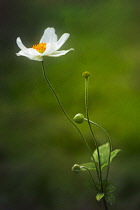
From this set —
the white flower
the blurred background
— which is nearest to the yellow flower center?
the white flower

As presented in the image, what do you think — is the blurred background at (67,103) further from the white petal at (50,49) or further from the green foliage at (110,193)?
the white petal at (50,49)

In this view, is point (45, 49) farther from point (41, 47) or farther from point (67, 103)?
point (67, 103)

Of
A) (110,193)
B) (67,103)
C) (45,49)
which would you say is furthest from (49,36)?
(67,103)

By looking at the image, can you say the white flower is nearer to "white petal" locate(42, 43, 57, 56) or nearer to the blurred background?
"white petal" locate(42, 43, 57, 56)

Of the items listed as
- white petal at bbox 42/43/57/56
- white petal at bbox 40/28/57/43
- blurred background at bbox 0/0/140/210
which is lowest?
blurred background at bbox 0/0/140/210

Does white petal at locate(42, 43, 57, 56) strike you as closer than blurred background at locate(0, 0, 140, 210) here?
Yes

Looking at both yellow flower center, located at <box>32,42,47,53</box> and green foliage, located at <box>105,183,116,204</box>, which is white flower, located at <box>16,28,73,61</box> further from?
green foliage, located at <box>105,183,116,204</box>

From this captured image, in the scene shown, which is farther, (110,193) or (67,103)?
(67,103)

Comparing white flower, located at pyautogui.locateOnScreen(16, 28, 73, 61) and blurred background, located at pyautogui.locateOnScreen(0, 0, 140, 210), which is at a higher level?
white flower, located at pyautogui.locateOnScreen(16, 28, 73, 61)
